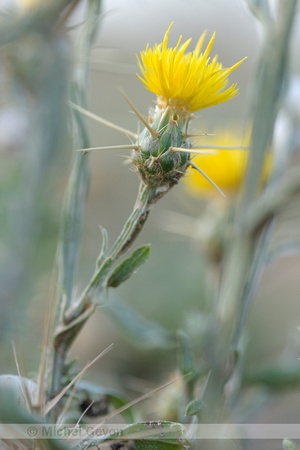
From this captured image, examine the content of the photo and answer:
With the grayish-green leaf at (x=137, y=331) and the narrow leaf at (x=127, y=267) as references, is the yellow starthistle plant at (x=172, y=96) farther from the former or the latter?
the grayish-green leaf at (x=137, y=331)

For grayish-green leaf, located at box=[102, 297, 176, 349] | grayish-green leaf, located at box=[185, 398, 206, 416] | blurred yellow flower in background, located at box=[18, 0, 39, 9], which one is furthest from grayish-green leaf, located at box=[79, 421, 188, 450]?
blurred yellow flower in background, located at box=[18, 0, 39, 9]

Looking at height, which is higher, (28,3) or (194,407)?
(28,3)

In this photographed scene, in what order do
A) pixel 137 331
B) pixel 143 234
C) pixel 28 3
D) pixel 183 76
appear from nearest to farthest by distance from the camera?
pixel 183 76, pixel 28 3, pixel 137 331, pixel 143 234

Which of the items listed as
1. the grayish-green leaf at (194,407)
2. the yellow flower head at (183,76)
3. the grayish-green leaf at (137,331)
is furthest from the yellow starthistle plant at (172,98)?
the grayish-green leaf at (137,331)

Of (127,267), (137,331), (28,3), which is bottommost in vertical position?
(137,331)

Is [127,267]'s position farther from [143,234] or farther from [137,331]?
[143,234]

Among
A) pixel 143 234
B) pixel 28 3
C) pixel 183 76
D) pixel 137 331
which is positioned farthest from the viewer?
Result: pixel 143 234

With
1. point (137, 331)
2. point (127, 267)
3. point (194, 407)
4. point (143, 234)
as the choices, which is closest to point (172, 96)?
point (127, 267)

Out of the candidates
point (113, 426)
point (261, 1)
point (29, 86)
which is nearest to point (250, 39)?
point (261, 1)
